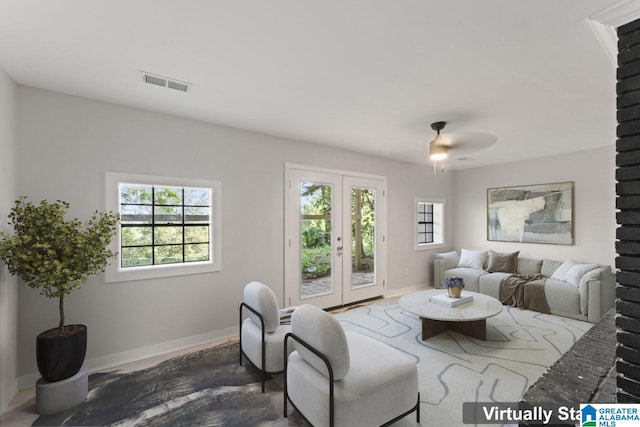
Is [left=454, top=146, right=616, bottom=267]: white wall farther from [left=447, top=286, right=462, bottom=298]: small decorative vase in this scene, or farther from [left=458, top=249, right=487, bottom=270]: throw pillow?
[left=447, top=286, right=462, bottom=298]: small decorative vase

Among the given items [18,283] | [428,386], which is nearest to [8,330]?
[18,283]

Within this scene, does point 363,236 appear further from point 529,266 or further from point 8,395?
point 8,395

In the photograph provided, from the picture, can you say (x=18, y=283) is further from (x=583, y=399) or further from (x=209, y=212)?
(x=583, y=399)

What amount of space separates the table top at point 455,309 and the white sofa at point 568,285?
1.35m

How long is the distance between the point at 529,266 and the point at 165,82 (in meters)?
5.96

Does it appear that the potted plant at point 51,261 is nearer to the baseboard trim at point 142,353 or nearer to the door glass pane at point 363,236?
the baseboard trim at point 142,353

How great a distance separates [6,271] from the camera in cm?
223

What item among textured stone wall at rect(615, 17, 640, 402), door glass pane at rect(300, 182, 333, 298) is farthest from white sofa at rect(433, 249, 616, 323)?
textured stone wall at rect(615, 17, 640, 402)

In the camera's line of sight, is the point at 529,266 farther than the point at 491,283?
Yes

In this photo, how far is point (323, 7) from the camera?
62.6 inches

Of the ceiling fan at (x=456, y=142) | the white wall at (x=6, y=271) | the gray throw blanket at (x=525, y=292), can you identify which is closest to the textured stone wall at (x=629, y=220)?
the ceiling fan at (x=456, y=142)

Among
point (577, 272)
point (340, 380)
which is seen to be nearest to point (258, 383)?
point (340, 380)

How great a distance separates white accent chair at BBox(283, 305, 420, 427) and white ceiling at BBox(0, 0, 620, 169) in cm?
177

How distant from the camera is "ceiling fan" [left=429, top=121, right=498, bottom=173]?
3.31m
